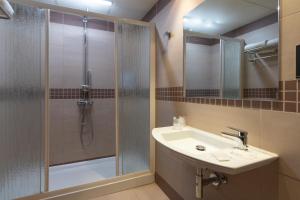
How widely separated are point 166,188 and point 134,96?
1.11m

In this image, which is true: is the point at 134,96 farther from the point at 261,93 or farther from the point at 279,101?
the point at 279,101

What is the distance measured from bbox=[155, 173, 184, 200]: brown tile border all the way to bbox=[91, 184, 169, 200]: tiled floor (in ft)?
0.13

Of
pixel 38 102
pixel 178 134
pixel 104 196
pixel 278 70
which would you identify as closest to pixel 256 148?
pixel 278 70

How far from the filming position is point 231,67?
1.25m

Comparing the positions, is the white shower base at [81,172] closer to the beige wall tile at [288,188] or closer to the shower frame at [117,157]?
the shower frame at [117,157]

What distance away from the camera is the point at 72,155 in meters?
2.66

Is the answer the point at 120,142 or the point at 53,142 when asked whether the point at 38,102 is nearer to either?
the point at 120,142

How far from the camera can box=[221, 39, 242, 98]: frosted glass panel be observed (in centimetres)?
116

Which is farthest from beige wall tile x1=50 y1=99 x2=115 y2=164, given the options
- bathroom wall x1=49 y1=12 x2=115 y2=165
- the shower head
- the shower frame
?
the shower head

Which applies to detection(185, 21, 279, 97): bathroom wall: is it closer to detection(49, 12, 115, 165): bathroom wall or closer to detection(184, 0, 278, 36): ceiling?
detection(184, 0, 278, 36): ceiling

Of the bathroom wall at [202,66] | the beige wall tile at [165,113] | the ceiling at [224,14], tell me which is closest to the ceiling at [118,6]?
the ceiling at [224,14]

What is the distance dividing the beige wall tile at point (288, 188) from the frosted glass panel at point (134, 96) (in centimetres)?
145

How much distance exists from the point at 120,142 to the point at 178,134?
33.4 inches

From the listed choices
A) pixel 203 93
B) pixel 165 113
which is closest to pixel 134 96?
pixel 165 113
